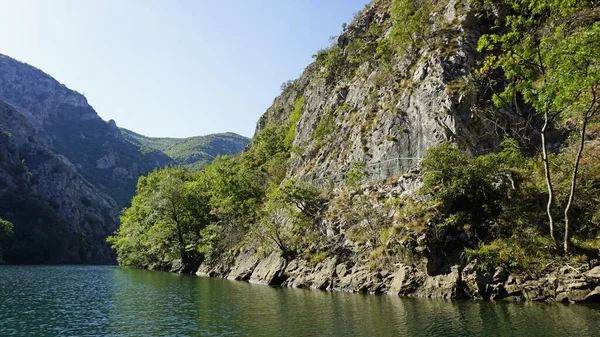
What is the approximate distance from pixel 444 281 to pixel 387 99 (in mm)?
31856

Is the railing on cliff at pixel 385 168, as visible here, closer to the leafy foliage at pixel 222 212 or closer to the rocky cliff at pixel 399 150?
the rocky cliff at pixel 399 150

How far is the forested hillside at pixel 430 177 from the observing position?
32.3 metres

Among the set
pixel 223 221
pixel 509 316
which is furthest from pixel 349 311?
pixel 223 221

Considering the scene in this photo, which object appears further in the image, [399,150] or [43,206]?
[43,206]

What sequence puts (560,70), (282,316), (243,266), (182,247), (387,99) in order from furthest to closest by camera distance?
(182,247)
(387,99)
(243,266)
(560,70)
(282,316)

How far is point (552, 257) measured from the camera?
32.3 meters

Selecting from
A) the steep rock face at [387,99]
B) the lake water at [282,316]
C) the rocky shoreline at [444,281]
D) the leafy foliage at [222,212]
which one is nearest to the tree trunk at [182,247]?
the leafy foliage at [222,212]

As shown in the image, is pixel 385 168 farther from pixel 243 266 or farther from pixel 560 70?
pixel 560 70

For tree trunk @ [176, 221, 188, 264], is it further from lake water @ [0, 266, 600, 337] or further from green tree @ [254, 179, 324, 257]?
lake water @ [0, 266, 600, 337]

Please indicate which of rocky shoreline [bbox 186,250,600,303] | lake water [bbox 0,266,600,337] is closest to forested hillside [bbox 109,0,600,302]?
rocky shoreline [bbox 186,250,600,303]

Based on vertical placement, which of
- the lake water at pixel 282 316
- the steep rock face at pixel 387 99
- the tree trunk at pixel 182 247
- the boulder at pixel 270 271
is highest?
the steep rock face at pixel 387 99

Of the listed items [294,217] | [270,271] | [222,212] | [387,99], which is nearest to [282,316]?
[270,271]

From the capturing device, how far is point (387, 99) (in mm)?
60125

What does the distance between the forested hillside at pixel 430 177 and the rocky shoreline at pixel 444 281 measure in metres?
0.13
